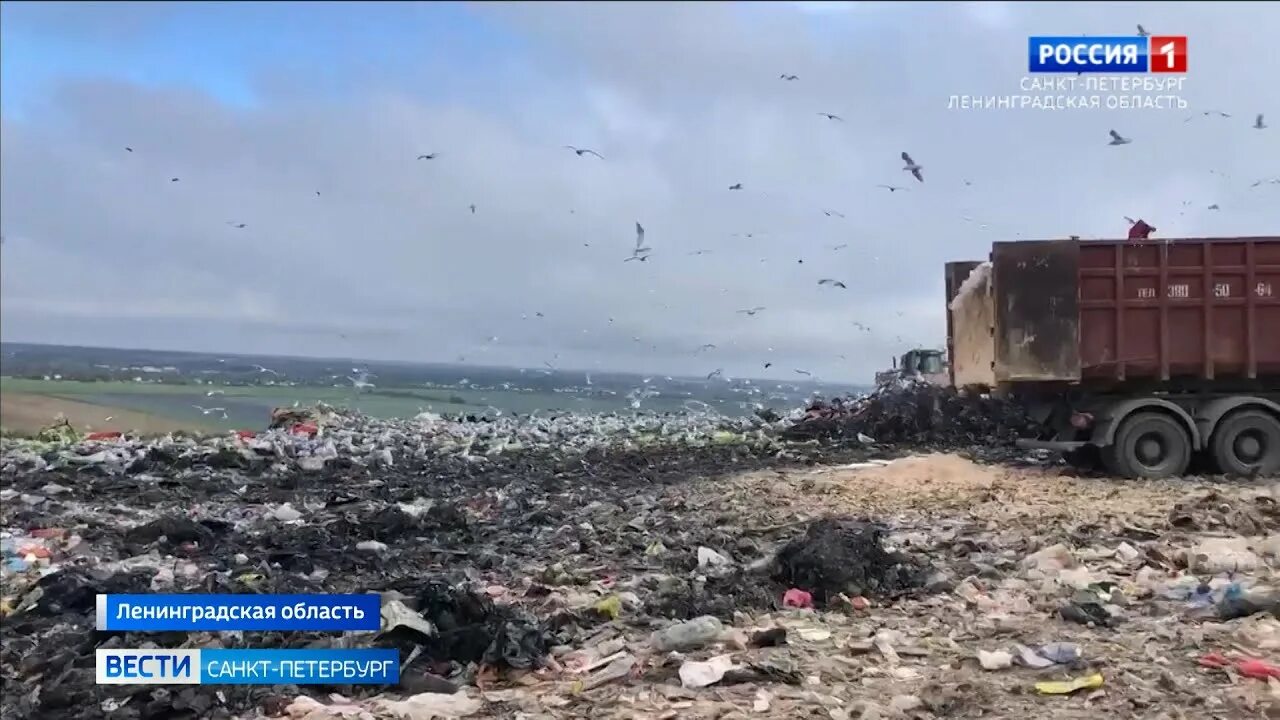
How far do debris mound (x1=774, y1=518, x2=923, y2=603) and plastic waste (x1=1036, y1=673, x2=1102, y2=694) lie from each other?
4.45 ft

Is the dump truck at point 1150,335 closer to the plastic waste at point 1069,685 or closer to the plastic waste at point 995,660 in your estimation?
the plastic waste at point 995,660

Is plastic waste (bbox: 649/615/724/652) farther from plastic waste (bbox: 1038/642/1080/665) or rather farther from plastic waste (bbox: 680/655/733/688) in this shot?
A: plastic waste (bbox: 1038/642/1080/665)

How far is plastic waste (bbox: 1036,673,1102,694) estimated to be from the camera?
3.46m

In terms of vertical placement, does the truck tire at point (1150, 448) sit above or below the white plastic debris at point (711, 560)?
above

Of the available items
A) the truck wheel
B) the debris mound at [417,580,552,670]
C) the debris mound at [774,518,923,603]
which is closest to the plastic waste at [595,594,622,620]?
the debris mound at [417,580,552,670]

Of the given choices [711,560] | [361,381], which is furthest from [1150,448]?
[361,381]

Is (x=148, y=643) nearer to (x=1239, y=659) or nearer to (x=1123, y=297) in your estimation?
(x=1239, y=659)

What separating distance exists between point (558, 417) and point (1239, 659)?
41.8 feet

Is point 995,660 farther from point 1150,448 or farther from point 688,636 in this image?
point 1150,448

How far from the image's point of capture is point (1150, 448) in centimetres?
901

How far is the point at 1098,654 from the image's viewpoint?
3.80m
